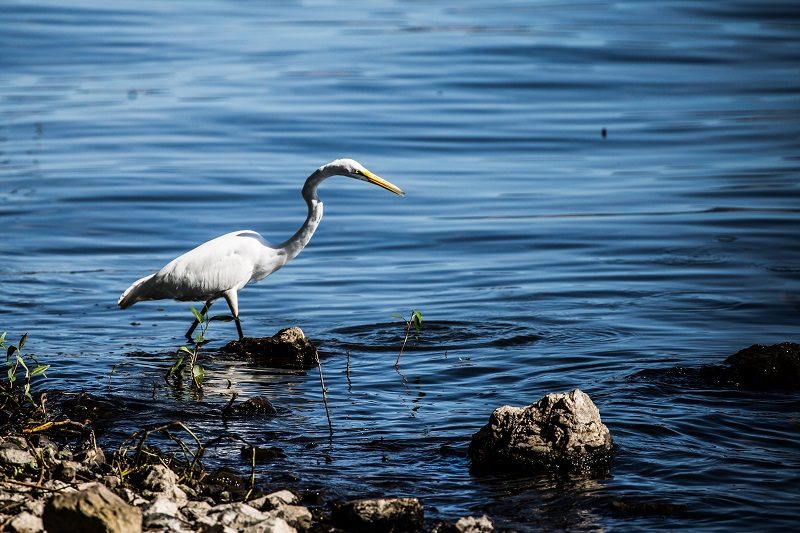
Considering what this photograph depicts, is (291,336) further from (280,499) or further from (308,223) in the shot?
(280,499)

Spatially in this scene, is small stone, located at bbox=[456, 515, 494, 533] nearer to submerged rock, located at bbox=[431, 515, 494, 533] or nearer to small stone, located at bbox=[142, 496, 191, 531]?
submerged rock, located at bbox=[431, 515, 494, 533]

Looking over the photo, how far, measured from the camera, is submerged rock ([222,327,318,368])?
8.87 m

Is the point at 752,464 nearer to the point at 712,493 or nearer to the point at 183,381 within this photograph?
the point at 712,493

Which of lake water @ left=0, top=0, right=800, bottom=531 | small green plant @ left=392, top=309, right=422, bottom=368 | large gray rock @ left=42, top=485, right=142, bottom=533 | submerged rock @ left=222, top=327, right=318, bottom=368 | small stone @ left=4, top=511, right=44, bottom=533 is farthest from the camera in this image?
submerged rock @ left=222, top=327, right=318, bottom=368

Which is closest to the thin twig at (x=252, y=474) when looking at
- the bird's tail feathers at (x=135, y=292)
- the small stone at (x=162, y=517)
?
the small stone at (x=162, y=517)

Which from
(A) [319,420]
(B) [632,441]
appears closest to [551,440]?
(B) [632,441]

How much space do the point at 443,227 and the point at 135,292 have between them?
4.97 m

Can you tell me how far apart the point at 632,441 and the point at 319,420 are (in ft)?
6.10

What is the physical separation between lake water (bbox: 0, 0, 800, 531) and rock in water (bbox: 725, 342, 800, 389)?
165 millimetres

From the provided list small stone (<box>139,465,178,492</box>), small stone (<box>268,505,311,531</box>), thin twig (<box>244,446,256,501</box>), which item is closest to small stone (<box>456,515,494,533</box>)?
small stone (<box>268,505,311,531</box>)

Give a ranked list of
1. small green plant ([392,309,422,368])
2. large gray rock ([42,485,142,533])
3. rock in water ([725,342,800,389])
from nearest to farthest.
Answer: large gray rock ([42,485,142,533]) < rock in water ([725,342,800,389]) < small green plant ([392,309,422,368])

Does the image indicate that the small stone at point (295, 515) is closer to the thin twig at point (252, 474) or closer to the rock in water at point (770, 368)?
the thin twig at point (252, 474)

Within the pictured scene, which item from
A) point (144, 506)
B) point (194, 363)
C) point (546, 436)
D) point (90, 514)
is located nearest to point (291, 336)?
point (194, 363)

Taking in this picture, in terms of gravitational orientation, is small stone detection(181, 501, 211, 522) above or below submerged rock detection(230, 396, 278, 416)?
above
